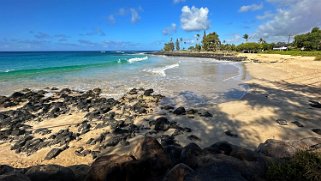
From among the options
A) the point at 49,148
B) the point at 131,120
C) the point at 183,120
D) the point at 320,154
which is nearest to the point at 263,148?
the point at 320,154

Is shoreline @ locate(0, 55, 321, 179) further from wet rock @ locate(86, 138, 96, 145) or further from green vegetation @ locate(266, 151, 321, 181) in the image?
green vegetation @ locate(266, 151, 321, 181)

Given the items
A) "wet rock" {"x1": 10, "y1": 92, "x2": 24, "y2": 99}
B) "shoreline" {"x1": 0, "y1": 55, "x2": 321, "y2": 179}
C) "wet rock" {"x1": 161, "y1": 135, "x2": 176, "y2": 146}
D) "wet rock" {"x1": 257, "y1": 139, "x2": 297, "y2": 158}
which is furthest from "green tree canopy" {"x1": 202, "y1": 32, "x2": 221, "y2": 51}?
"wet rock" {"x1": 257, "y1": 139, "x2": 297, "y2": 158}

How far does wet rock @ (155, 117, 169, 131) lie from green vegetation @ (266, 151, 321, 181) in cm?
591

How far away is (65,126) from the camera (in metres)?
11.2

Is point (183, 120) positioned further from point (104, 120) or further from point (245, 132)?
point (104, 120)

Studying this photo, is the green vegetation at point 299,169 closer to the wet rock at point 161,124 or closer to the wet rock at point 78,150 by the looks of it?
the wet rock at point 161,124

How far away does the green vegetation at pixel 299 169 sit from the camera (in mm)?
4094

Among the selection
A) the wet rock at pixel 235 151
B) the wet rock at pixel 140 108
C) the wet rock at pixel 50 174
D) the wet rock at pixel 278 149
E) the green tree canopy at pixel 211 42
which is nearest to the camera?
the wet rock at pixel 50 174

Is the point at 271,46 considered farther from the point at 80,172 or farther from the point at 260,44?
the point at 80,172

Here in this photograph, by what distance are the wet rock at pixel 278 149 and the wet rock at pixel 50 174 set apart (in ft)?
15.4

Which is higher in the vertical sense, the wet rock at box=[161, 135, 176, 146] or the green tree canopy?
the green tree canopy

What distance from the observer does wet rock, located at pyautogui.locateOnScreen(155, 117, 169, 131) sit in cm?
1023

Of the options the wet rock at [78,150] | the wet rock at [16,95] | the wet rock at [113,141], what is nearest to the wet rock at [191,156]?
the wet rock at [113,141]

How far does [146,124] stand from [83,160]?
3643mm
